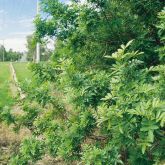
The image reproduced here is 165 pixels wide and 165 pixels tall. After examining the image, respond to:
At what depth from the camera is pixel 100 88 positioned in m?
5.30

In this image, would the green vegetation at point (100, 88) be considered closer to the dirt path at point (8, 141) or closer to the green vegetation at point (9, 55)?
the dirt path at point (8, 141)

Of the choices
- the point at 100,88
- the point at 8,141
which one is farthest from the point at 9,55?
the point at 100,88

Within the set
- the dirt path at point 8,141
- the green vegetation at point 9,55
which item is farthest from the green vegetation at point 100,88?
the green vegetation at point 9,55

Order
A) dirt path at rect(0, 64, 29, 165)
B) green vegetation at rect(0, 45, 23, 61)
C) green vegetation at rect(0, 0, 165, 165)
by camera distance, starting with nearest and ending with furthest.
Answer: green vegetation at rect(0, 0, 165, 165) → dirt path at rect(0, 64, 29, 165) → green vegetation at rect(0, 45, 23, 61)

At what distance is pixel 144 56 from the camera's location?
6.81 meters

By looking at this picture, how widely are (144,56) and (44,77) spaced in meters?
1.84

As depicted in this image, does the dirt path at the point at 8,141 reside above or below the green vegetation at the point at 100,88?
below

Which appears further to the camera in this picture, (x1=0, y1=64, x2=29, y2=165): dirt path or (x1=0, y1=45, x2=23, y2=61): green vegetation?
(x1=0, y1=45, x2=23, y2=61): green vegetation

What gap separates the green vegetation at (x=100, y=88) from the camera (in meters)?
4.45

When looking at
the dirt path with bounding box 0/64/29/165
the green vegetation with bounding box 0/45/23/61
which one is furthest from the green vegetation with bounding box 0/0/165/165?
the green vegetation with bounding box 0/45/23/61

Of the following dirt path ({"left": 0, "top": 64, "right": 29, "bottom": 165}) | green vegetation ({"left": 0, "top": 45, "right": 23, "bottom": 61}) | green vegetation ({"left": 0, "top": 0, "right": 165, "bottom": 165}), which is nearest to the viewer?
green vegetation ({"left": 0, "top": 0, "right": 165, "bottom": 165})

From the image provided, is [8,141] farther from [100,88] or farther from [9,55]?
[9,55]

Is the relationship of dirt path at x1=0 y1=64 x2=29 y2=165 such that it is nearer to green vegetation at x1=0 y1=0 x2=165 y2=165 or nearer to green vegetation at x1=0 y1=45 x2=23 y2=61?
green vegetation at x1=0 y1=0 x2=165 y2=165

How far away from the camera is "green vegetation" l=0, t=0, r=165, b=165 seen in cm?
445
